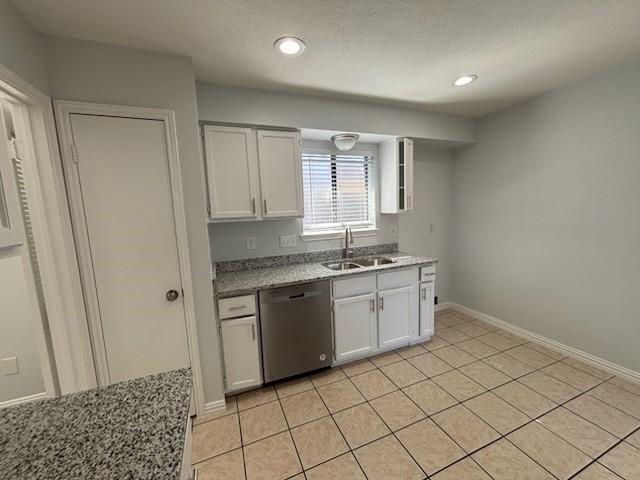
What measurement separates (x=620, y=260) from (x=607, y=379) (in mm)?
988

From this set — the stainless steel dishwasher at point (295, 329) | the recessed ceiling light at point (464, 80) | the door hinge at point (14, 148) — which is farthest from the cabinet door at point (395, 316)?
the door hinge at point (14, 148)

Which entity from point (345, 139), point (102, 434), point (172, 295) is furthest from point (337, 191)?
point (102, 434)

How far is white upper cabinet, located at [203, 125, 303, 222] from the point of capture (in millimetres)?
2168

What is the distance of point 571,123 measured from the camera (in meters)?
2.41

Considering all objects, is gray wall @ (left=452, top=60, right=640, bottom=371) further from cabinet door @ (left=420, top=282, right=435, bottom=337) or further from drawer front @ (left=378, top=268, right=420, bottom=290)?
drawer front @ (left=378, top=268, right=420, bottom=290)

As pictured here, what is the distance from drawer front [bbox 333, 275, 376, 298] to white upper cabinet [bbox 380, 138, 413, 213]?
943mm

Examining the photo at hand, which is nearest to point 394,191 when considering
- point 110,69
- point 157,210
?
point 157,210

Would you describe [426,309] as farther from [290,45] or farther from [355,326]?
[290,45]

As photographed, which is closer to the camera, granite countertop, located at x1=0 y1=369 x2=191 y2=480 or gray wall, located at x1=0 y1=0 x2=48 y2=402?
granite countertop, located at x1=0 y1=369 x2=191 y2=480

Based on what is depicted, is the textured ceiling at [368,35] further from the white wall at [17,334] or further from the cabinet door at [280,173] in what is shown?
the white wall at [17,334]

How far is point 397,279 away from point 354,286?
1.60 ft

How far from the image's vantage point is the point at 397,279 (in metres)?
2.64

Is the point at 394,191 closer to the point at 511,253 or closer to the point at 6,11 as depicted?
the point at 511,253

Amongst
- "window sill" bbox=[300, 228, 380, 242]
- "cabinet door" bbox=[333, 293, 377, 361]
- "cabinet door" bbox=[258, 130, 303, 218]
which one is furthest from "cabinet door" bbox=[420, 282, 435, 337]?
"cabinet door" bbox=[258, 130, 303, 218]
